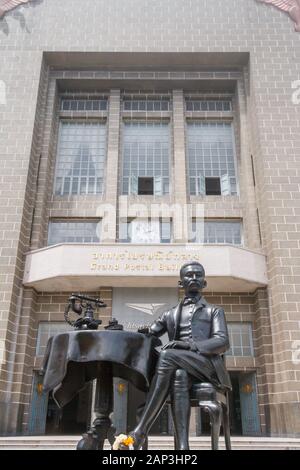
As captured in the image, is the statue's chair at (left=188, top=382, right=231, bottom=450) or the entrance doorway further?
the entrance doorway

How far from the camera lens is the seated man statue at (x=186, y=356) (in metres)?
3.64

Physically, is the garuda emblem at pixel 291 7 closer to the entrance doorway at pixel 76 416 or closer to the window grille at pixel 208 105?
the window grille at pixel 208 105

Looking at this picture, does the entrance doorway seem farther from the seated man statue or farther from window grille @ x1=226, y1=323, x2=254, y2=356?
the seated man statue

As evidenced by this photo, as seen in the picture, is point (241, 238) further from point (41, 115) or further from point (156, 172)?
point (41, 115)

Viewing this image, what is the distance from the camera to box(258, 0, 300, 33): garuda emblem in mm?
17984

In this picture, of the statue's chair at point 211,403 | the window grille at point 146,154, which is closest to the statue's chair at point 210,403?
the statue's chair at point 211,403

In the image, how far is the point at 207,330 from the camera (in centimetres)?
436

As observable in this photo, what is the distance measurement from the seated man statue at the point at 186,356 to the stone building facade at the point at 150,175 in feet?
31.5

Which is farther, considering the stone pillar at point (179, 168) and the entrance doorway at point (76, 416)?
the stone pillar at point (179, 168)

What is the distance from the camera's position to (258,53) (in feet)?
57.3

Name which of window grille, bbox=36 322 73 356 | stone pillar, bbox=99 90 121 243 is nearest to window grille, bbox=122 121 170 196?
stone pillar, bbox=99 90 121 243

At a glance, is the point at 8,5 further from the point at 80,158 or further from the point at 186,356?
the point at 186,356

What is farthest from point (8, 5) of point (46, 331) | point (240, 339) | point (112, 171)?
point (240, 339)

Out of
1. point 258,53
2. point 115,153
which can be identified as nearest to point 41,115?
point 115,153
